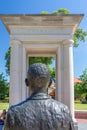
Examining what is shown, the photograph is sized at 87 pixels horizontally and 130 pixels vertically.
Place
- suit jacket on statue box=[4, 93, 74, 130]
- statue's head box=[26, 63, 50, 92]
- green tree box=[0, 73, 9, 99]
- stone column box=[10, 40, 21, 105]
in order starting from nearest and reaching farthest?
suit jacket on statue box=[4, 93, 74, 130] → statue's head box=[26, 63, 50, 92] → stone column box=[10, 40, 21, 105] → green tree box=[0, 73, 9, 99]

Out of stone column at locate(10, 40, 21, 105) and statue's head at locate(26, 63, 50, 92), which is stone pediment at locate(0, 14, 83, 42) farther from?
statue's head at locate(26, 63, 50, 92)

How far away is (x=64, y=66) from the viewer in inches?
573

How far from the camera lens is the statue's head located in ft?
7.93

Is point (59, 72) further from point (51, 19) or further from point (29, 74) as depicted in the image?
A: point (29, 74)

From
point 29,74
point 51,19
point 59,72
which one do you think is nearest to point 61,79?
point 59,72

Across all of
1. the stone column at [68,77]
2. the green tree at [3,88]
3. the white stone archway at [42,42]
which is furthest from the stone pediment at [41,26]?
the green tree at [3,88]

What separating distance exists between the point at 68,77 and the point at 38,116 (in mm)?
12044

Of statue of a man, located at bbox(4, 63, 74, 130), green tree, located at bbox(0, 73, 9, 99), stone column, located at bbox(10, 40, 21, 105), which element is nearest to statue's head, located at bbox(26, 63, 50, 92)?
statue of a man, located at bbox(4, 63, 74, 130)

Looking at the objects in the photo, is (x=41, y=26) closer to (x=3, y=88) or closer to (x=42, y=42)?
(x=42, y=42)

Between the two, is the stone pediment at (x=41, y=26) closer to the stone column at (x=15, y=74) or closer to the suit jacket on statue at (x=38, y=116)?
the stone column at (x=15, y=74)

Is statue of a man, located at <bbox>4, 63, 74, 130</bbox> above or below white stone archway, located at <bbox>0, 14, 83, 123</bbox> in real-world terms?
below

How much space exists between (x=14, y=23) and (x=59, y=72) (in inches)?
138

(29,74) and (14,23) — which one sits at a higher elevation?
(14,23)

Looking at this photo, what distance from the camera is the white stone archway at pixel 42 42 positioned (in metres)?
14.2
